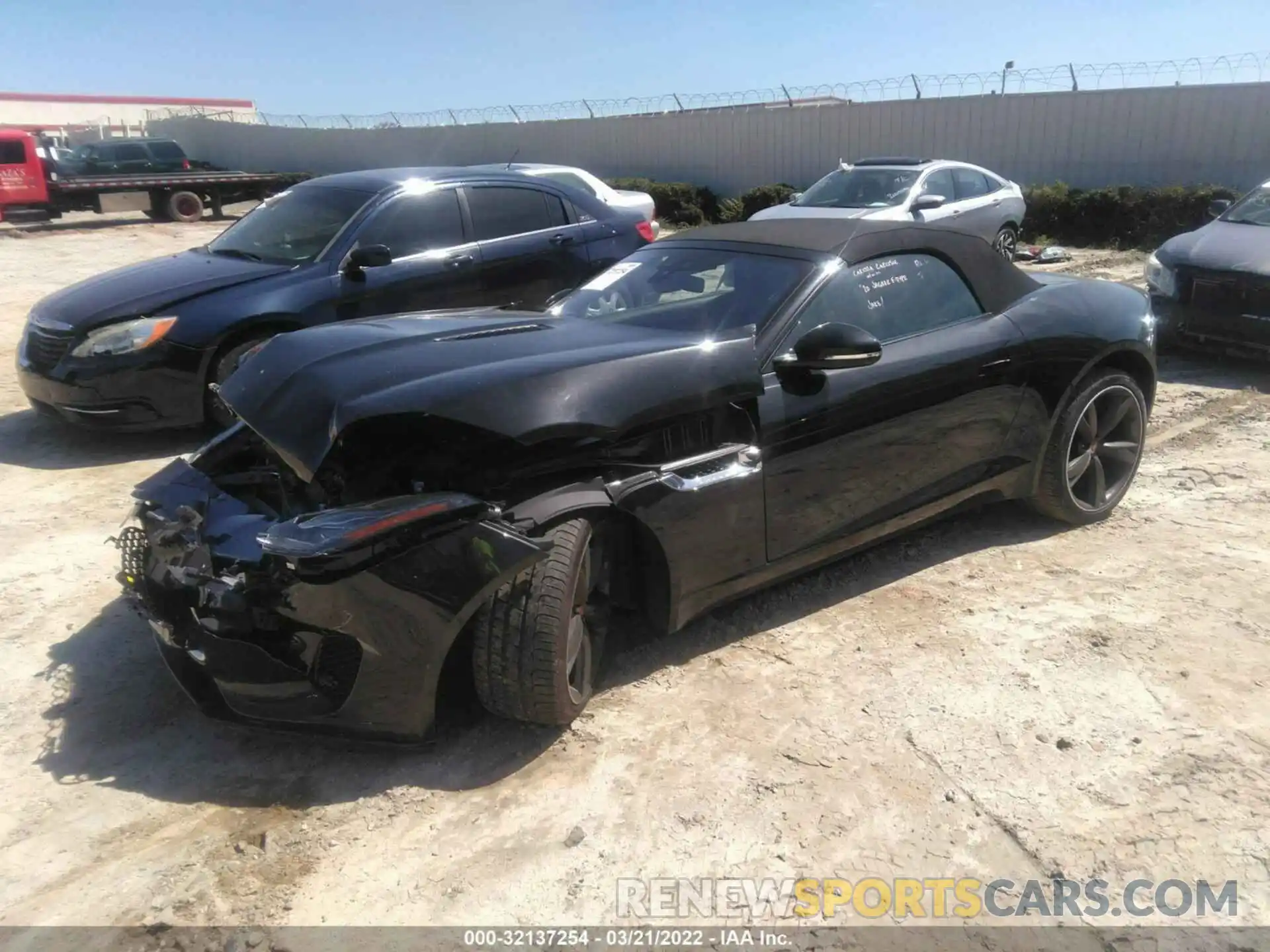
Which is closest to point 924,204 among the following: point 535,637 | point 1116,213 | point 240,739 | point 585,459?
point 1116,213

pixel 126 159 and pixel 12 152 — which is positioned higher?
pixel 12 152

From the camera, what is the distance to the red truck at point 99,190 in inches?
804

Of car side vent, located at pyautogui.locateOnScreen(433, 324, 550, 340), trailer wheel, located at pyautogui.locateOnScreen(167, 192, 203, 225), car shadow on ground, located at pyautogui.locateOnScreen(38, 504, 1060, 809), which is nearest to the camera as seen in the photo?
car shadow on ground, located at pyautogui.locateOnScreen(38, 504, 1060, 809)

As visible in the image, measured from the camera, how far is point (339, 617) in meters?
2.69

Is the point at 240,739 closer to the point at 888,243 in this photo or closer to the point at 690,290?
the point at 690,290

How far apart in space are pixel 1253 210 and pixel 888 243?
6.37 m

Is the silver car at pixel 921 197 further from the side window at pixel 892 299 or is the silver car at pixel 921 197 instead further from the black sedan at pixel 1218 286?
the side window at pixel 892 299

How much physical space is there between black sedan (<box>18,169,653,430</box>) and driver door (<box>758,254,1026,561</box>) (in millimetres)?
3522

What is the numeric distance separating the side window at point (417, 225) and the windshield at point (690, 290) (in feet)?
8.50

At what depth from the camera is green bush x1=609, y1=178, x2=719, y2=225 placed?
2125cm

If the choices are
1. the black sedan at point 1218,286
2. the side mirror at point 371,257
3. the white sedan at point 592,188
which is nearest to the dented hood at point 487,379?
the side mirror at point 371,257

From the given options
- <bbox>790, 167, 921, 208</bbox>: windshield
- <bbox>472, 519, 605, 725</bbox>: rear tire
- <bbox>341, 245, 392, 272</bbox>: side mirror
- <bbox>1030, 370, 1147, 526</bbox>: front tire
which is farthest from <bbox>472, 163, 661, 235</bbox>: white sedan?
<bbox>472, 519, 605, 725</bbox>: rear tire

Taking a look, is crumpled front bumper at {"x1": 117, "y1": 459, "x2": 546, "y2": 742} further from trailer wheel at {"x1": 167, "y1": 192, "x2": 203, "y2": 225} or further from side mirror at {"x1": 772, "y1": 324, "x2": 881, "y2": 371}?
trailer wheel at {"x1": 167, "y1": 192, "x2": 203, "y2": 225}

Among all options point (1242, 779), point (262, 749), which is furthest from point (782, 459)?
point (262, 749)
